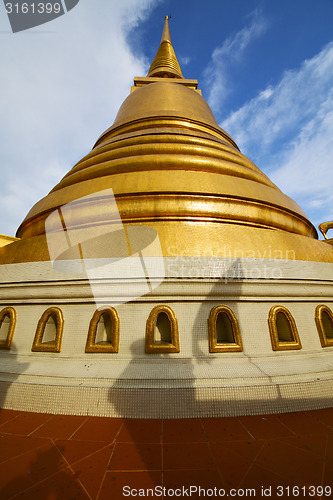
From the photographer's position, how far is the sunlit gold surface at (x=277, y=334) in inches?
135

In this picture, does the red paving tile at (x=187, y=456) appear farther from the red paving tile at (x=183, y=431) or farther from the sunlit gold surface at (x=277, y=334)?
the sunlit gold surface at (x=277, y=334)

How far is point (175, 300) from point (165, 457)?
5.67 ft

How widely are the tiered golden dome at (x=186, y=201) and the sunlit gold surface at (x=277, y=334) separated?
90cm

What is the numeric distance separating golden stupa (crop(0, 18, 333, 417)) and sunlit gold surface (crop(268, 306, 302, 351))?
0.7 inches

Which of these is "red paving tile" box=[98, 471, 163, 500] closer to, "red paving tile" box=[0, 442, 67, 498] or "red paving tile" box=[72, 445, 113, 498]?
"red paving tile" box=[72, 445, 113, 498]

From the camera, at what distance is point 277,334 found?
3.54 meters

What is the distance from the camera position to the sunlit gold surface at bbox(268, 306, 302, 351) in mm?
3418

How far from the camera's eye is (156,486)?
1.75 metres

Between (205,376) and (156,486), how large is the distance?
1291 millimetres

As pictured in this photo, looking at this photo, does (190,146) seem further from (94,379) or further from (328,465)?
(328,465)

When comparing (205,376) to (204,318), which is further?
(204,318)

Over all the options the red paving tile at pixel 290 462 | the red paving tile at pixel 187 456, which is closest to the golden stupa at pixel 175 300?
the red paving tile at pixel 187 456

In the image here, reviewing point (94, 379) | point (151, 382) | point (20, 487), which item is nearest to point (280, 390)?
point (151, 382)

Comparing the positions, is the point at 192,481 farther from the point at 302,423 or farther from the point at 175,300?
the point at 175,300
